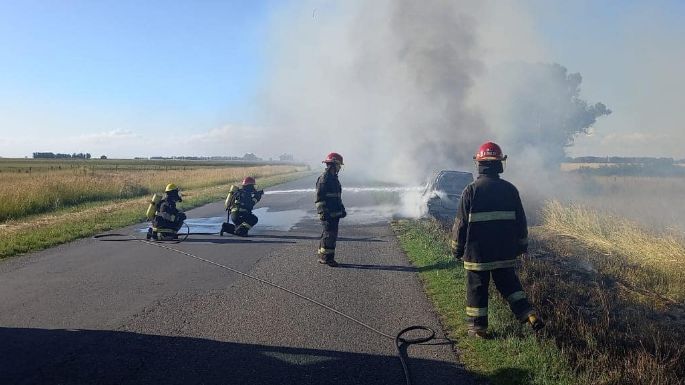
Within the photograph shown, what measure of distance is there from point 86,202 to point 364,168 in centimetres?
3262

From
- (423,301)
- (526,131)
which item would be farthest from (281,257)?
(526,131)

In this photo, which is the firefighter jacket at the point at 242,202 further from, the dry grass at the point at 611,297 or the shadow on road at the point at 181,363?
the shadow on road at the point at 181,363

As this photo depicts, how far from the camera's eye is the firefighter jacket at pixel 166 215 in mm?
10781

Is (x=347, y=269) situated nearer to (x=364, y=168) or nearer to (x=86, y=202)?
(x=86, y=202)

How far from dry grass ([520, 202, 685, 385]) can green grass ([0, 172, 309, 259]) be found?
918 cm

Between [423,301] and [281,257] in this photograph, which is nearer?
[423,301]

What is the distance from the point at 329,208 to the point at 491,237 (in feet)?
12.7

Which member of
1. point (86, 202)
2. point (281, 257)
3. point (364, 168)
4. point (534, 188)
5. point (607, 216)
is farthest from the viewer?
point (364, 168)

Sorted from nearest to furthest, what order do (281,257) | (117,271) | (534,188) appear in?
(117,271)
(281,257)
(534,188)

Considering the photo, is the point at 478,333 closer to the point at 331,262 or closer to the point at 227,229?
the point at 331,262

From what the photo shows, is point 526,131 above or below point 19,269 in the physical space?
above

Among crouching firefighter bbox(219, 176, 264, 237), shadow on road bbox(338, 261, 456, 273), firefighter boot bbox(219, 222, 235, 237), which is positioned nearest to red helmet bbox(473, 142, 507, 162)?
shadow on road bbox(338, 261, 456, 273)

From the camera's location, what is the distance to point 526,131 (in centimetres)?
3678

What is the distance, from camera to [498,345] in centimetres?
453
